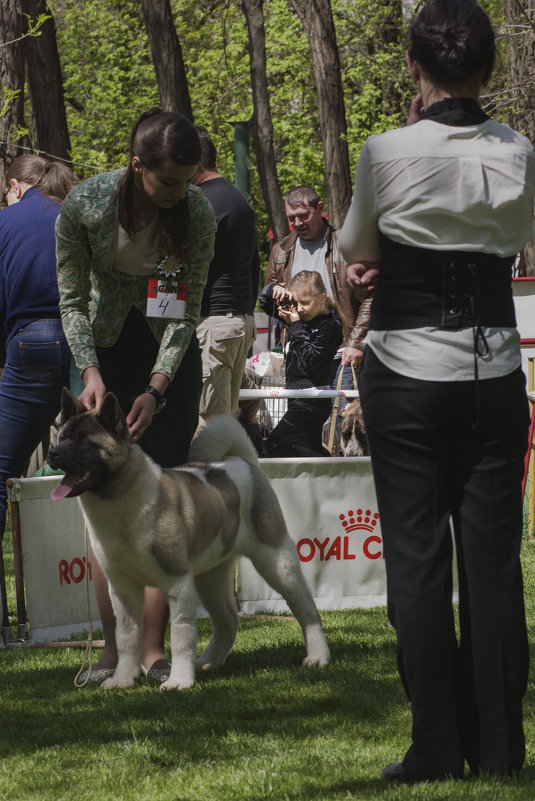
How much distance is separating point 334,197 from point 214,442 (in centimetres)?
1224

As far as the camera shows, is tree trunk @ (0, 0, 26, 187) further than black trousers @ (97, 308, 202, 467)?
Yes

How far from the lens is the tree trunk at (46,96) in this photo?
1446cm

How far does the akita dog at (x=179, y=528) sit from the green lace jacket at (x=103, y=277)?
0.98 feet

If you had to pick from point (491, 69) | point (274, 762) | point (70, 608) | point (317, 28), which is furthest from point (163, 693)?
point (317, 28)

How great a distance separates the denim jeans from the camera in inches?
213

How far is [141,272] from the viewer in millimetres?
4621

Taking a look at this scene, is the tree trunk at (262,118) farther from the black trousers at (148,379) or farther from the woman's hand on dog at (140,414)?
the woman's hand on dog at (140,414)

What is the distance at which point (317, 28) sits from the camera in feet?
57.0

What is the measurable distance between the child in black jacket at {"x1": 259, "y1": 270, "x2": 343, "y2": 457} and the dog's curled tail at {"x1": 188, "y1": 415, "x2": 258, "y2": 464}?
12.1ft

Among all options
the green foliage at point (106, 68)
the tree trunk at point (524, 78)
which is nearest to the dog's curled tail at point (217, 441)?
the tree trunk at point (524, 78)

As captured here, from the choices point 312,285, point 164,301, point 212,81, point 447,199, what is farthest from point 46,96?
point 212,81

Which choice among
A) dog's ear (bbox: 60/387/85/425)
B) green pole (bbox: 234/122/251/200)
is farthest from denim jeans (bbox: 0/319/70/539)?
green pole (bbox: 234/122/251/200)

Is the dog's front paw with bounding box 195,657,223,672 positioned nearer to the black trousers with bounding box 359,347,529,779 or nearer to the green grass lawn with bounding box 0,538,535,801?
the green grass lawn with bounding box 0,538,535,801

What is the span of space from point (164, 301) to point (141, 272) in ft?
0.52
